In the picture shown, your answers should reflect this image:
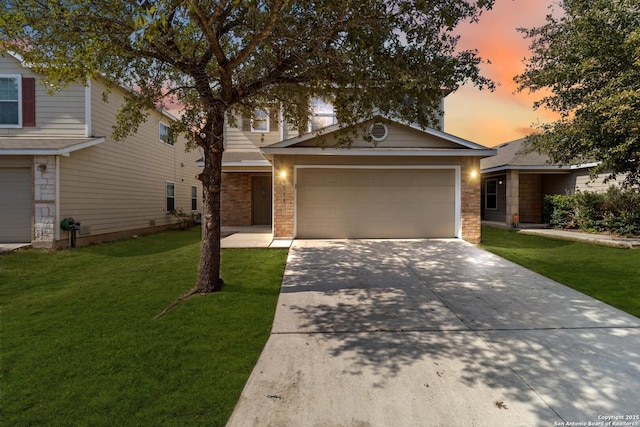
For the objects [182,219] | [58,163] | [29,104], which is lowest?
[182,219]

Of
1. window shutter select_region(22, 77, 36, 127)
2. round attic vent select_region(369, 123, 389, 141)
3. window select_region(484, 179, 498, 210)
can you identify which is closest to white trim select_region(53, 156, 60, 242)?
window shutter select_region(22, 77, 36, 127)

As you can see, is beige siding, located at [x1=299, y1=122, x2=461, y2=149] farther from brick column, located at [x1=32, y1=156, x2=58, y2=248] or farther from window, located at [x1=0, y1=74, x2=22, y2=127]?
window, located at [x1=0, y1=74, x2=22, y2=127]

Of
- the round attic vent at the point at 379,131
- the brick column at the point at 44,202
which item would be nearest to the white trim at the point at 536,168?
the round attic vent at the point at 379,131

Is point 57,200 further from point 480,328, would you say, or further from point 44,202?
point 480,328

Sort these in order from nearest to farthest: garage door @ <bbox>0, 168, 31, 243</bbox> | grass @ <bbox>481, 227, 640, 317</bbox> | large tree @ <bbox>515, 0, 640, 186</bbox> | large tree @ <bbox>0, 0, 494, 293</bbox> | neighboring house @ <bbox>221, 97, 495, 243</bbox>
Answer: large tree @ <bbox>0, 0, 494, 293</bbox> < grass @ <bbox>481, 227, 640, 317</bbox> < large tree @ <bbox>515, 0, 640, 186</bbox> < garage door @ <bbox>0, 168, 31, 243</bbox> < neighboring house @ <bbox>221, 97, 495, 243</bbox>

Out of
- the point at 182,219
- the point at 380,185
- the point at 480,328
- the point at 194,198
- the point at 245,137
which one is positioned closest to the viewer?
the point at 480,328

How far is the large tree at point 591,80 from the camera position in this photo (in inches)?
307

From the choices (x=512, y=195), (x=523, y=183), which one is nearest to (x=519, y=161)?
(x=512, y=195)

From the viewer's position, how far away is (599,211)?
13.0 m

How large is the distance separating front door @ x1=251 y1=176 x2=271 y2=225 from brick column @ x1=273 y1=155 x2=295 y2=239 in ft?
17.0

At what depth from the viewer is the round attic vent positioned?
10.4m

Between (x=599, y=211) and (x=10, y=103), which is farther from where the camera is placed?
(x=599, y=211)

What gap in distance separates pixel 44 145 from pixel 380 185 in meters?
10.1

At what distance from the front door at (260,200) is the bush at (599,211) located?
12.7 meters
